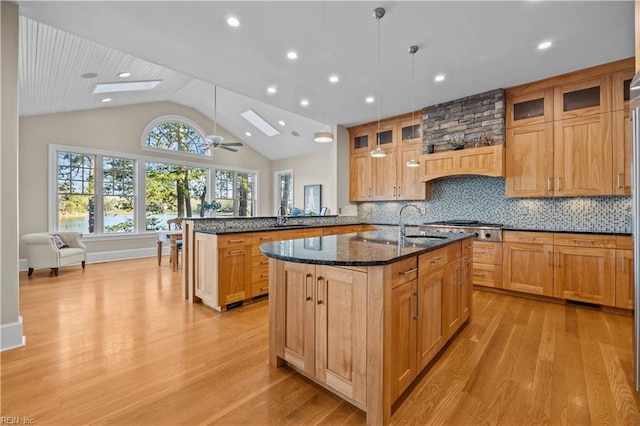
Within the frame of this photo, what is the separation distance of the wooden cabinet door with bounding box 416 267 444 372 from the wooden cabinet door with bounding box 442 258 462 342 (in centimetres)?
8

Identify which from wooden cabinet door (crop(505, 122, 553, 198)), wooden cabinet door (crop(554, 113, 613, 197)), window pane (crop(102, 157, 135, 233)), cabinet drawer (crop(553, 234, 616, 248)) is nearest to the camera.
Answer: cabinet drawer (crop(553, 234, 616, 248))

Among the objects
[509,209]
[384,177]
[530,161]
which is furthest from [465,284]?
[384,177]

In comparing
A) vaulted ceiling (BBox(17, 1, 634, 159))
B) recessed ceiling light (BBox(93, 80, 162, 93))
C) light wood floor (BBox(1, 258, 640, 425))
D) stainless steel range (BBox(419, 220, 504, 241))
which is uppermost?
recessed ceiling light (BBox(93, 80, 162, 93))

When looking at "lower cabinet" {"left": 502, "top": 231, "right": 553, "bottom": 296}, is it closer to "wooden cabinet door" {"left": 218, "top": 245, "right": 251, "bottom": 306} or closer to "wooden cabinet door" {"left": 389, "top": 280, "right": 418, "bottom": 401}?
"wooden cabinet door" {"left": 389, "top": 280, "right": 418, "bottom": 401}

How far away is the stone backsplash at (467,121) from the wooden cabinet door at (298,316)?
383cm

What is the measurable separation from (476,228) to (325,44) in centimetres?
326

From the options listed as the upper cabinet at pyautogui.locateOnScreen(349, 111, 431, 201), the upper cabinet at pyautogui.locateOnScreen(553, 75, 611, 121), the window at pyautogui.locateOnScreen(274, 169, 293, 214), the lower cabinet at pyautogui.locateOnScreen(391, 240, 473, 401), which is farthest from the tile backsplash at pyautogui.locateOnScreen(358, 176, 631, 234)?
the window at pyautogui.locateOnScreen(274, 169, 293, 214)

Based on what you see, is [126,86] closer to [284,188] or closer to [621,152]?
[284,188]

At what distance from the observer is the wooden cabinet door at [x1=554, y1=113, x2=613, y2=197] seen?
138 inches

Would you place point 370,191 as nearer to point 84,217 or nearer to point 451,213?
point 451,213

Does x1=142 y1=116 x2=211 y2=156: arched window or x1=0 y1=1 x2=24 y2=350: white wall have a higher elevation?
x1=142 y1=116 x2=211 y2=156: arched window

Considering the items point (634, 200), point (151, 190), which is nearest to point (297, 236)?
point (634, 200)

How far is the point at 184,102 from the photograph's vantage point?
25.9 feet

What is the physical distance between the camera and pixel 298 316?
2006 millimetres
